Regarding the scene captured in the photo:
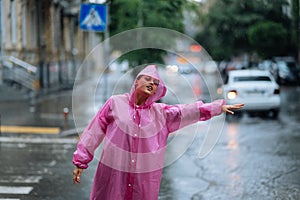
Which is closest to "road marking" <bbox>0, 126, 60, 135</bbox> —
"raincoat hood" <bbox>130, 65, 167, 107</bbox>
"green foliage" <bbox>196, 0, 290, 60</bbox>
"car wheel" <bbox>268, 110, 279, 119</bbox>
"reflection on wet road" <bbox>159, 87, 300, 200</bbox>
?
"reflection on wet road" <bbox>159, 87, 300, 200</bbox>

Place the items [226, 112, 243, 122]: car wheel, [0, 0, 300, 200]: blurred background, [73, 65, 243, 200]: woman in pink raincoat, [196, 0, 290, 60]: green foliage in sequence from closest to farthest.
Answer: [73, 65, 243, 200]: woman in pink raincoat < [0, 0, 300, 200]: blurred background < [226, 112, 243, 122]: car wheel < [196, 0, 290, 60]: green foliage

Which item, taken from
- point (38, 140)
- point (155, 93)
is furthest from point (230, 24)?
point (155, 93)

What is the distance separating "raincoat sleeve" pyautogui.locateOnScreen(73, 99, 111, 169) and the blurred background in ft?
4.19

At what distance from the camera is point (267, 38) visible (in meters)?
35.8

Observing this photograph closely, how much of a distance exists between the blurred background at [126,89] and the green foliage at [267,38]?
0.06 meters

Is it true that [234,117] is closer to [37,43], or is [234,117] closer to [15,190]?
[15,190]

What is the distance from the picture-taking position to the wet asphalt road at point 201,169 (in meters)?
8.06

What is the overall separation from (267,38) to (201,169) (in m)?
27.4

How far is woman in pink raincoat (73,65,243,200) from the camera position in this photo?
15.4ft

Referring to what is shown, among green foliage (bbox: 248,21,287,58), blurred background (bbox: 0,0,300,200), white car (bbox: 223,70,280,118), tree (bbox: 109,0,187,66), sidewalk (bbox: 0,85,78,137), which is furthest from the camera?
green foliage (bbox: 248,21,287,58)

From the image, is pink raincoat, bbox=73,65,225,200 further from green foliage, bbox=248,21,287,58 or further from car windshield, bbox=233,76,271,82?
green foliage, bbox=248,21,287,58

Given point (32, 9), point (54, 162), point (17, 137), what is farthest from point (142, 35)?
point (32, 9)

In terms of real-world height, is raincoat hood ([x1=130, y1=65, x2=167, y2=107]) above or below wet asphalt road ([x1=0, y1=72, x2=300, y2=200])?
above

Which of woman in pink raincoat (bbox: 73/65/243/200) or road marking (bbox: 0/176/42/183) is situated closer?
woman in pink raincoat (bbox: 73/65/243/200)
